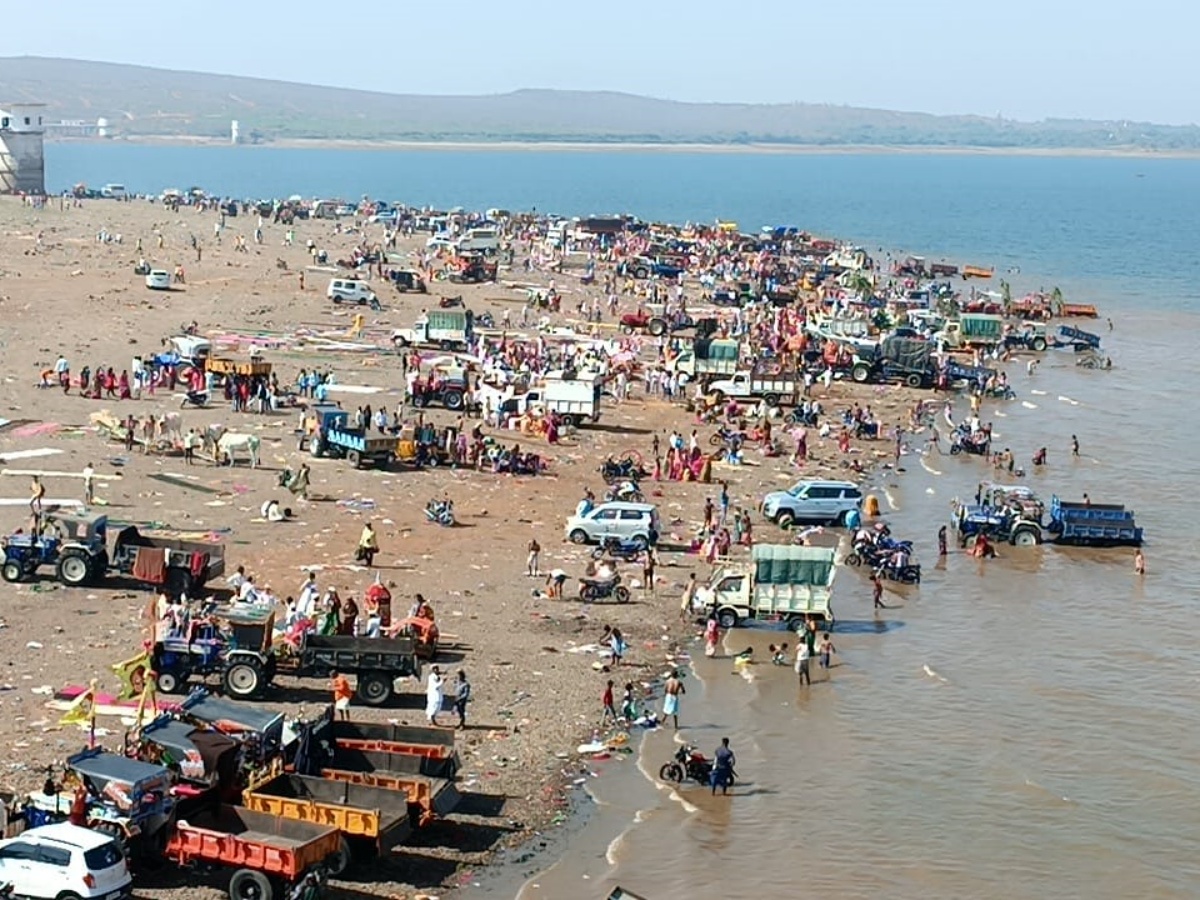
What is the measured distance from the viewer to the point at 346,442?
141 ft

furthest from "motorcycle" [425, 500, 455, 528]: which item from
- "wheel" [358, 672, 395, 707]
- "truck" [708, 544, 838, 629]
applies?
"wheel" [358, 672, 395, 707]

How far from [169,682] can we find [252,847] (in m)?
7.36

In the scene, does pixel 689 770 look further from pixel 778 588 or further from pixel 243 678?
pixel 778 588

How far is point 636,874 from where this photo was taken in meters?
22.3

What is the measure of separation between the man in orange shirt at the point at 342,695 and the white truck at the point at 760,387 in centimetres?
3158

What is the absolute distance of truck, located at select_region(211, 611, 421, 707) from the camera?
26.7 meters

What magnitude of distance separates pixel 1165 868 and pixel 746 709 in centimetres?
754

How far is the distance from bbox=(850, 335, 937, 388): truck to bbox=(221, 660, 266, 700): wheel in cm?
4197

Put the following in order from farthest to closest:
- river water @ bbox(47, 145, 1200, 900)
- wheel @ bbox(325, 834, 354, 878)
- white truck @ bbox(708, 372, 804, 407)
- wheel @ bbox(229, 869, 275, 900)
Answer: white truck @ bbox(708, 372, 804, 407) < river water @ bbox(47, 145, 1200, 900) < wheel @ bbox(325, 834, 354, 878) < wheel @ bbox(229, 869, 275, 900)

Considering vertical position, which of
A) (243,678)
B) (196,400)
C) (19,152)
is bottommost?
(243,678)

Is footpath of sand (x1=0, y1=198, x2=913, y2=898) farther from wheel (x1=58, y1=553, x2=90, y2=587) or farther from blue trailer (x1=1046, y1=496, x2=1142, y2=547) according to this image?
blue trailer (x1=1046, y1=496, x2=1142, y2=547)

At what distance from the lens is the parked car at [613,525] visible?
124 feet

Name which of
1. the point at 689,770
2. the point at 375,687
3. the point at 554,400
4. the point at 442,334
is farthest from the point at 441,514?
the point at 442,334

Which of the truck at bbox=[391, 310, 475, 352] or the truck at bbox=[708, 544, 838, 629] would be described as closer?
the truck at bbox=[708, 544, 838, 629]
